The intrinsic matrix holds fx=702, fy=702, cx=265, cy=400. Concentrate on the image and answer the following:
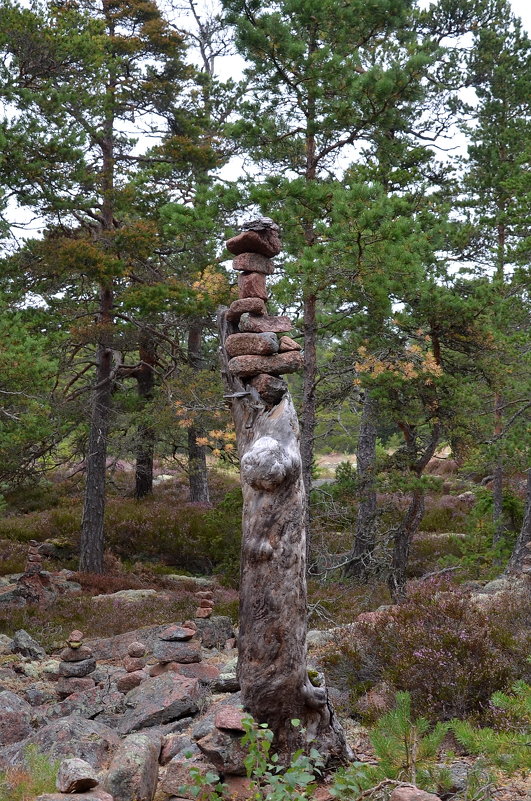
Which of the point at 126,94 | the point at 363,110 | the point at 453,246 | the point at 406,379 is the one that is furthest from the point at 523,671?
Answer: the point at 126,94

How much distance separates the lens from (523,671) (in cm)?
714

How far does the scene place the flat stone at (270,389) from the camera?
636cm

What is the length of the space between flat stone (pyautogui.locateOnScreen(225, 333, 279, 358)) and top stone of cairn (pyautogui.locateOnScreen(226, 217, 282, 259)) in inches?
35.3

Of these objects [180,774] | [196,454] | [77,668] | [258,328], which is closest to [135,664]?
[77,668]

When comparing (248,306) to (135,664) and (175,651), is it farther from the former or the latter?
(135,664)

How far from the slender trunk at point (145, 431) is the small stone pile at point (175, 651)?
698 centimetres

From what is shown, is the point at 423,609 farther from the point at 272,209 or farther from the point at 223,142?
the point at 223,142

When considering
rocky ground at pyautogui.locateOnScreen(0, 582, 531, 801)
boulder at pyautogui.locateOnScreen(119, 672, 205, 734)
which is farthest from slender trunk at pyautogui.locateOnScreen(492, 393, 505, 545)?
boulder at pyautogui.locateOnScreen(119, 672, 205, 734)

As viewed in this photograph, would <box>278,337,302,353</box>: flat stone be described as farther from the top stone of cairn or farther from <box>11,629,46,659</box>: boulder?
<box>11,629,46,659</box>: boulder

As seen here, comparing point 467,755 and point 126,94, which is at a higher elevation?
point 126,94

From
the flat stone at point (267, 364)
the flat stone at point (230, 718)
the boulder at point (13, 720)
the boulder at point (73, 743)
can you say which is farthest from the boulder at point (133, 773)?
the flat stone at point (267, 364)

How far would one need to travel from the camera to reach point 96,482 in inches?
661

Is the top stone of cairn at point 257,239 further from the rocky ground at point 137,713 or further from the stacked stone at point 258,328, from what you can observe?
the rocky ground at point 137,713

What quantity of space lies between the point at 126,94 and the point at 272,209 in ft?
25.9
